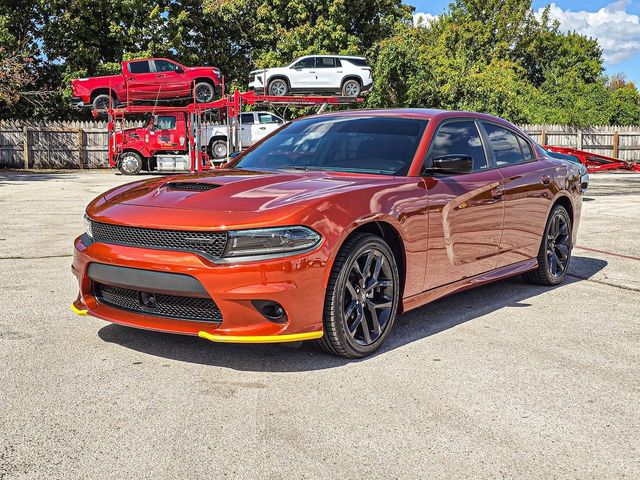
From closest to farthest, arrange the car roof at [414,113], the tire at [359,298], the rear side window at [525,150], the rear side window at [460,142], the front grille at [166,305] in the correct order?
1. the front grille at [166,305]
2. the tire at [359,298]
3. the rear side window at [460,142]
4. the car roof at [414,113]
5. the rear side window at [525,150]

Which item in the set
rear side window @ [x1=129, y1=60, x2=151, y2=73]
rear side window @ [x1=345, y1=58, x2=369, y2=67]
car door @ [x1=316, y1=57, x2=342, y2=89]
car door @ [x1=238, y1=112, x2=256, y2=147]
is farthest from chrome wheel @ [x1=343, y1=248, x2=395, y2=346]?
rear side window @ [x1=345, y1=58, x2=369, y2=67]

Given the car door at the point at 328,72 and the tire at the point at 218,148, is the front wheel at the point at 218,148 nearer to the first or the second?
the tire at the point at 218,148

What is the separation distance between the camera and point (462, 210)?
5.06 meters

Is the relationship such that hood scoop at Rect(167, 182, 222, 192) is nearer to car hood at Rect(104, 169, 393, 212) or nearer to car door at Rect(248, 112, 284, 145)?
car hood at Rect(104, 169, 393, 212)

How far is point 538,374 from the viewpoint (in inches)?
159

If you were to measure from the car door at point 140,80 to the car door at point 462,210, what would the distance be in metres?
20.4

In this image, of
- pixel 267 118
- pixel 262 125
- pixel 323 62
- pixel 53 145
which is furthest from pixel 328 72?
pixel 53 145

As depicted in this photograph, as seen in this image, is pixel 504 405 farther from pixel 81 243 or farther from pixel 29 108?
pixel 29 108

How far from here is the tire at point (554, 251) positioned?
249 inches

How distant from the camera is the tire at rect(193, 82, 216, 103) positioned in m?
24.5

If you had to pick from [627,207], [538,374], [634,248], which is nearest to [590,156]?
[627,207]

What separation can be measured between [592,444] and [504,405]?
523mm

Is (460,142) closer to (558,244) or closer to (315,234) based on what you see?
(558,244)

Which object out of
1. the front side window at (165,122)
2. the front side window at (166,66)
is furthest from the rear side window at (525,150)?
the front side window at (166,66)
